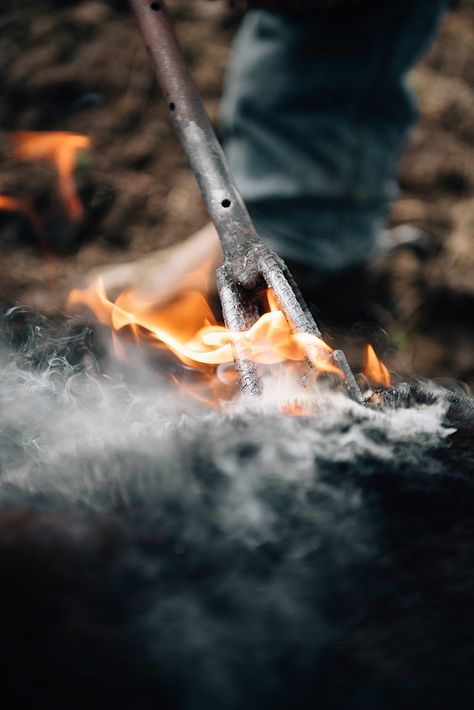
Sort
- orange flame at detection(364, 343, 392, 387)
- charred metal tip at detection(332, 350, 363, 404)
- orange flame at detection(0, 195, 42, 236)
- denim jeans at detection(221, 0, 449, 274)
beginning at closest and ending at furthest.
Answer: charred metal tip at detection(332, 350, 363, 404) → orange flame at detection(364, 343, 392, 387) → denim jeans at detection(221, 0, 449, 274) → orange flame at detection(0, 195, 42, 236)

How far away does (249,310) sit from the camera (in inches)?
38.5

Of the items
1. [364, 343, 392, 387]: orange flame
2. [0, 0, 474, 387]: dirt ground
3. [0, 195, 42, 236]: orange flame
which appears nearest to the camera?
[364, 343, 392, 387]: orange flame

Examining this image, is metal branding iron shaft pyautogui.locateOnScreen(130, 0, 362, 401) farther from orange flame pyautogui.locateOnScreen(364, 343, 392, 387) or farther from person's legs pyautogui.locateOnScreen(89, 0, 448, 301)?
person's legs pyautogui.locateOnScreen(89, 0, 448, 301)

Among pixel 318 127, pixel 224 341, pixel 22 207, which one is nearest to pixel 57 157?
pixel 22 207

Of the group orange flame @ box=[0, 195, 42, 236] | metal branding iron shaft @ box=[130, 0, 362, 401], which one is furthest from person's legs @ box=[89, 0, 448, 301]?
metal branding iron shaft @ box=[130, 0, 362, 401]

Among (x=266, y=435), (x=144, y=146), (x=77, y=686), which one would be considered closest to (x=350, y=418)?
(x=266, y=435)

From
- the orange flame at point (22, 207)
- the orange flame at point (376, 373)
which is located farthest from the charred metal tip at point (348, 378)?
the orange flame at point (22, 207)

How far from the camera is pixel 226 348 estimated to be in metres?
0.97

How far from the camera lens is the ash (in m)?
0.50

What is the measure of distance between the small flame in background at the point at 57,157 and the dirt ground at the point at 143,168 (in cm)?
2

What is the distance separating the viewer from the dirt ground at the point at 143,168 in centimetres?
236

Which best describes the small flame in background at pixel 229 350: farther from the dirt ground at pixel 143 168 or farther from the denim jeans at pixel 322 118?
the dirt ground at pixel 143 168

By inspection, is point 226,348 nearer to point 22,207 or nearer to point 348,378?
point 348,378

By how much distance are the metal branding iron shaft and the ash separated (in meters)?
0.14
